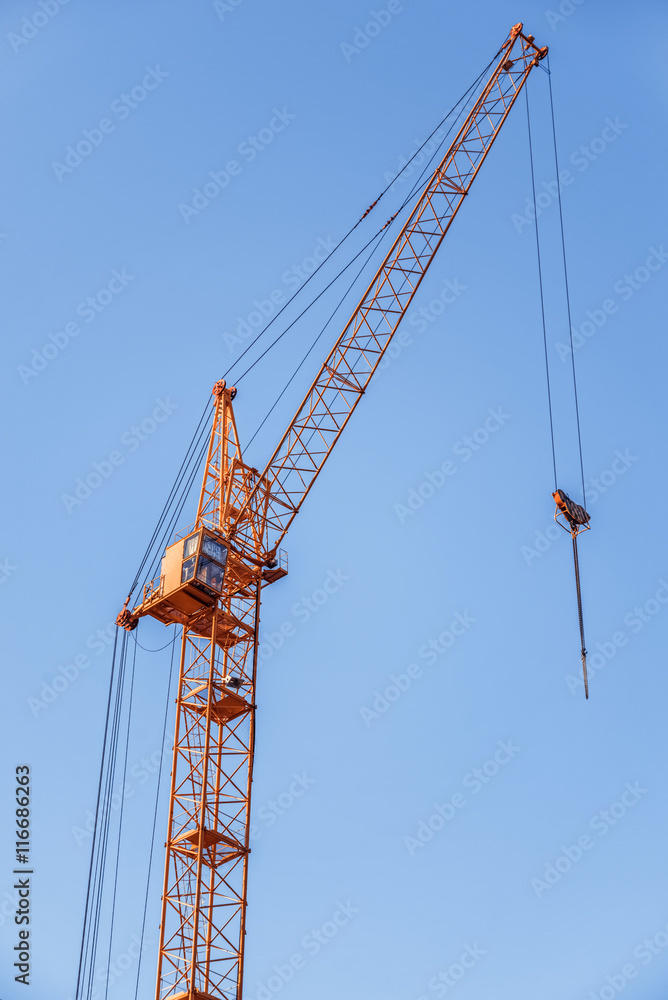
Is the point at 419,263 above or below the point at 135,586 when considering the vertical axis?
above

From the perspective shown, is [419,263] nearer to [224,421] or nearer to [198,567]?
[224,421]

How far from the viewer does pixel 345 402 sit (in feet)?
163

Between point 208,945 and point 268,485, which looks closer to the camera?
point 208,945

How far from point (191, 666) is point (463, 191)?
81.6ft

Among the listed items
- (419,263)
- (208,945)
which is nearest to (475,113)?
(419,263)

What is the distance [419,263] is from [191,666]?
2074 centimetres

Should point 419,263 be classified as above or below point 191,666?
above

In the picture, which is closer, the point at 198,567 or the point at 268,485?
the point at 198,567

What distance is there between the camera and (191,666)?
44562mm

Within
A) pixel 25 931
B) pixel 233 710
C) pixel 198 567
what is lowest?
pixel 25 931

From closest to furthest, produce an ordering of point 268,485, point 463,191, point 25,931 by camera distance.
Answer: point 25,931 → point 268,485 → point 463,191

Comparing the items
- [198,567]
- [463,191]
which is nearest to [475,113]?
[463,191]

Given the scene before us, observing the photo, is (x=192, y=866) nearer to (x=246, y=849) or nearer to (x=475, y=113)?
Answer: (x=246, y=849)

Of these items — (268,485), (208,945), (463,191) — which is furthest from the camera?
(463,191)
